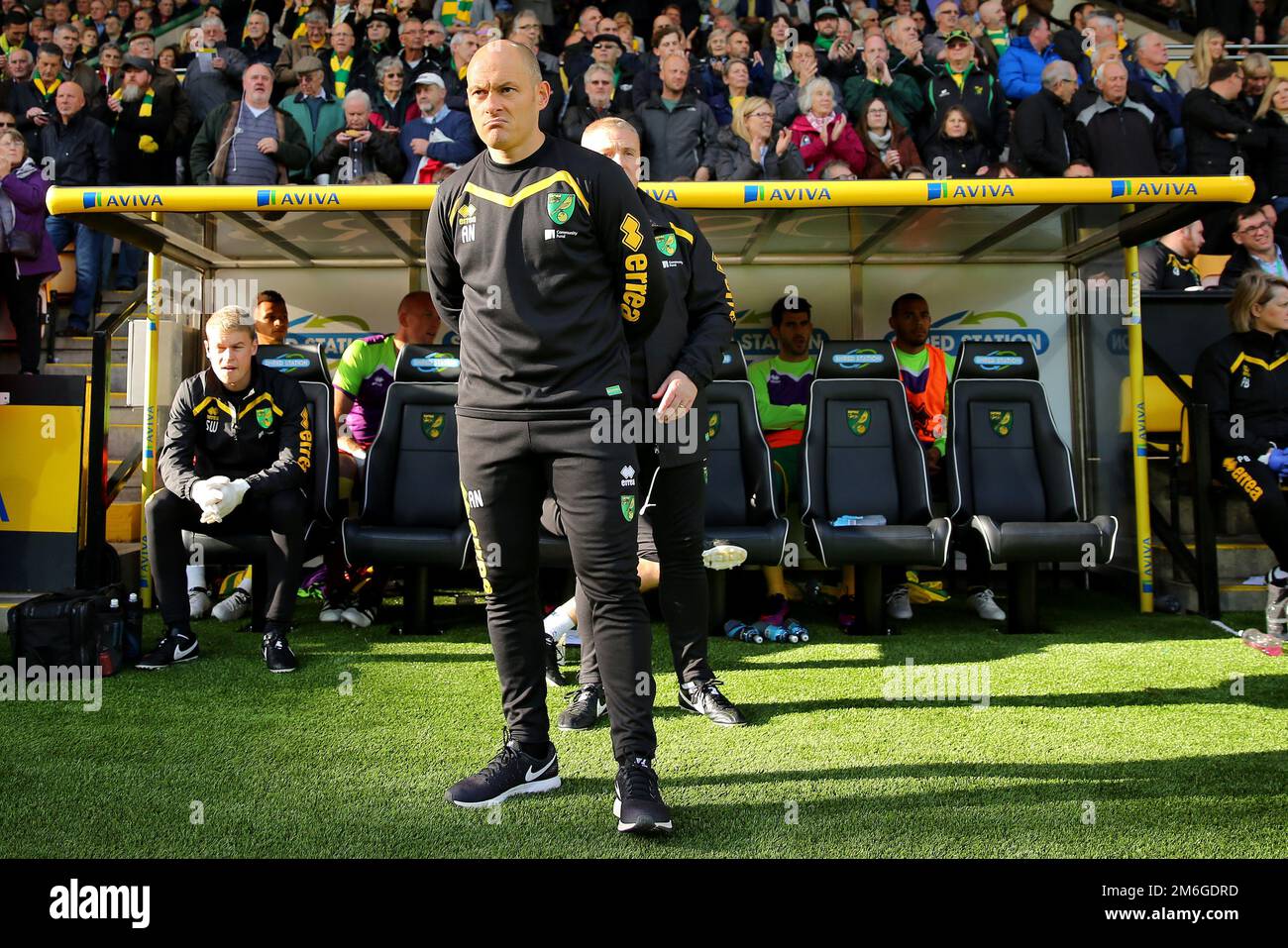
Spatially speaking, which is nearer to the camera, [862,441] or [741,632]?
[741,632]

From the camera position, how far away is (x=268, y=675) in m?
4.07

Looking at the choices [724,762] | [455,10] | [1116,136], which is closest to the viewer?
[724,762]

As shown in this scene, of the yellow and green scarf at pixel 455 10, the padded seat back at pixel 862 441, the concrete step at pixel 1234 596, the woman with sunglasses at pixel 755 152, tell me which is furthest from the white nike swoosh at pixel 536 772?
the yellow and green scarf at pixel 455 10

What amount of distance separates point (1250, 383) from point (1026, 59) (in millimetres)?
4404

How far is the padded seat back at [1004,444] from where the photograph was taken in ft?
17.7

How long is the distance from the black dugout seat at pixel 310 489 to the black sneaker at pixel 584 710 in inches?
76.6

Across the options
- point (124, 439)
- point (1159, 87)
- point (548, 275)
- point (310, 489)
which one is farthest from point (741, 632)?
point (1159, 87)

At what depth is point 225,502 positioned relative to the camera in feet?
14.0

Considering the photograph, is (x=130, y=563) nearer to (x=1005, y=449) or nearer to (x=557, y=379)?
(x=557, y=379)

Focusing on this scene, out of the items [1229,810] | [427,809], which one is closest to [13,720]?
[427,809]

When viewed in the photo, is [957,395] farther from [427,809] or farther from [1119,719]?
[427,809]

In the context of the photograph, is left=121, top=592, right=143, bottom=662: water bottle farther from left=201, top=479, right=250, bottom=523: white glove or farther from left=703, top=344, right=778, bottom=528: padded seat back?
left=703, top=344, right=778, bottom=528: padded seat back

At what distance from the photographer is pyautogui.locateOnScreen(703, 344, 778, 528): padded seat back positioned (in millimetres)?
5271

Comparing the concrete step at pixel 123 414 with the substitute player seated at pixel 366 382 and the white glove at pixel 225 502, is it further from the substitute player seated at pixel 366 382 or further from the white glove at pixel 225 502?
the white glove at pixel 225 502
